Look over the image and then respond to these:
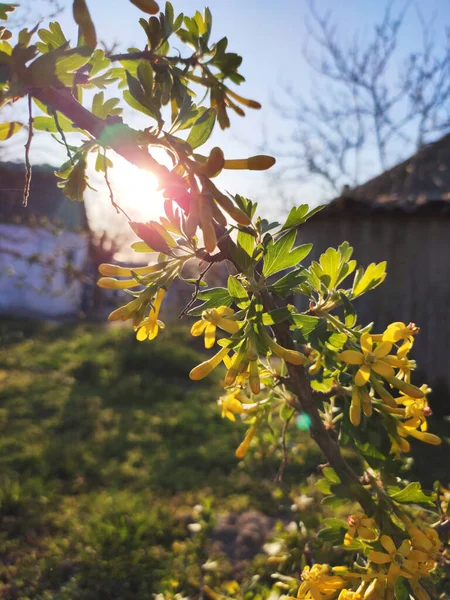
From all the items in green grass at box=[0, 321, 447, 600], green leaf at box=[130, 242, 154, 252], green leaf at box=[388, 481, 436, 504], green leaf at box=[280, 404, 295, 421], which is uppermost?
green leaf at box=[130, 242, 154, 252]

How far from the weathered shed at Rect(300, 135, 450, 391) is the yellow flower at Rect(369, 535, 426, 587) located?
14.6ft

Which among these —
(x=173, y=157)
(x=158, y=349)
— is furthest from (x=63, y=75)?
(x=158, y=349)

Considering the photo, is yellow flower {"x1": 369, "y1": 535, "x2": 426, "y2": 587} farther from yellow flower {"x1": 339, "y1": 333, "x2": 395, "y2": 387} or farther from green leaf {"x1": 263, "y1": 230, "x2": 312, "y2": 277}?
green leaf {"x1": 263, "y1": 230, "x2": 312, "y2": 277}

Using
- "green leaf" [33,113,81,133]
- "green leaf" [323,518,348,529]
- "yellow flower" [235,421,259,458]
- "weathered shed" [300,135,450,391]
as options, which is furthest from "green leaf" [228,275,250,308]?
"weathered shed" [300,135,450,391]

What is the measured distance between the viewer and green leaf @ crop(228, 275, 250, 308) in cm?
67

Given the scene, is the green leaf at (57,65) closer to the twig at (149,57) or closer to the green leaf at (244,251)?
the twig at (149,57)

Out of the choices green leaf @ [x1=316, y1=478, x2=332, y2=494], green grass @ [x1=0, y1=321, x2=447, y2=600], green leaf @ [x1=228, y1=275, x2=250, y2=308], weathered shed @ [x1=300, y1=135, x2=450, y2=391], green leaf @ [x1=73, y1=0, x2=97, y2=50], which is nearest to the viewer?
green leaf @ [x1=73, y1=0, x2=97, y2=50]

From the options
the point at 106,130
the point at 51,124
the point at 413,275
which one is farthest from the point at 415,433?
the point at 413,275

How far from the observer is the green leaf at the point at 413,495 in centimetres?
81

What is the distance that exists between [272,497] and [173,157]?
2.59m

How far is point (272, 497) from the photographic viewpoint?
9.37 ft

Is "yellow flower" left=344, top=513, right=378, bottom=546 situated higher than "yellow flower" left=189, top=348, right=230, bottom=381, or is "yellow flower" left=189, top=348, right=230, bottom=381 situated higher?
"yellow flower" left=189, top=348, right=230, bottom=381

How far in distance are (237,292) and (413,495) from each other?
18.7 inches

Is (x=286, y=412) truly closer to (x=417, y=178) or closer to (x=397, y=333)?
(x=397, y=333)
